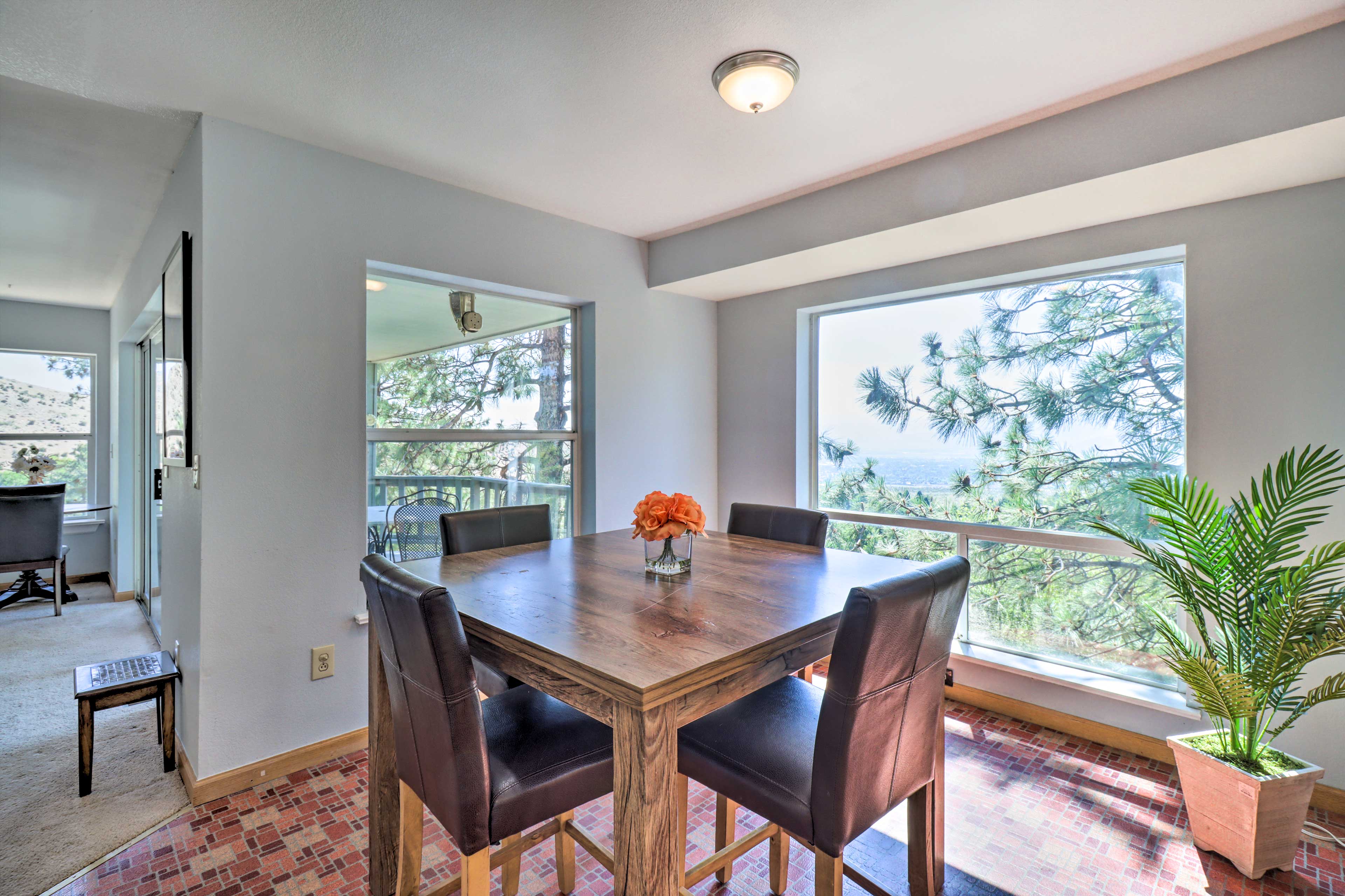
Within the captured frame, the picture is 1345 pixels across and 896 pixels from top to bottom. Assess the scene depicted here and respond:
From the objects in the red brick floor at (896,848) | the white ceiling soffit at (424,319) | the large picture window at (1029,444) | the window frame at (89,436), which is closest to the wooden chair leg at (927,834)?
the red brick floor at (896,848)

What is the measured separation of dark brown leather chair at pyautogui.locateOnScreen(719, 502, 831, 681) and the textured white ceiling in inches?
55.9

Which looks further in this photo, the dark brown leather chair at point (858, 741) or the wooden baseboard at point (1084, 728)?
the wooden baseboard at point (1084, 728)

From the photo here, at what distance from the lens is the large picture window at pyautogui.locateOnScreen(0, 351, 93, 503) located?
4.86m

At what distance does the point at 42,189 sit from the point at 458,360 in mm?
2014

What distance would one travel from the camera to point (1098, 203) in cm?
234

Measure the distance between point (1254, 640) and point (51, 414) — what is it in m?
7.46

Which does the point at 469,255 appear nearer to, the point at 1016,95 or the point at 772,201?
the point at 772,201

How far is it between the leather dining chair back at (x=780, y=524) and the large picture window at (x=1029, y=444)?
100cm

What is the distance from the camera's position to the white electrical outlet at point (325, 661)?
2443 millimetres

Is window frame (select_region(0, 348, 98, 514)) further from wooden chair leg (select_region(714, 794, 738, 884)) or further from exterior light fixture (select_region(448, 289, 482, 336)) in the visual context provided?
wooden chair leg (select_region(714, 794, 738, 884))

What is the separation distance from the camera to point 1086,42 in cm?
177

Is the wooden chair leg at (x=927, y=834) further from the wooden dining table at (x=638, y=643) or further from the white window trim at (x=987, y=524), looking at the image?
the white window trim at (x=987, y=524)

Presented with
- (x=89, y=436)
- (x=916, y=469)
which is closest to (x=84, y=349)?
(x=89, y=436)

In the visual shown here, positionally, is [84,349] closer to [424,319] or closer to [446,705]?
[424,319]
